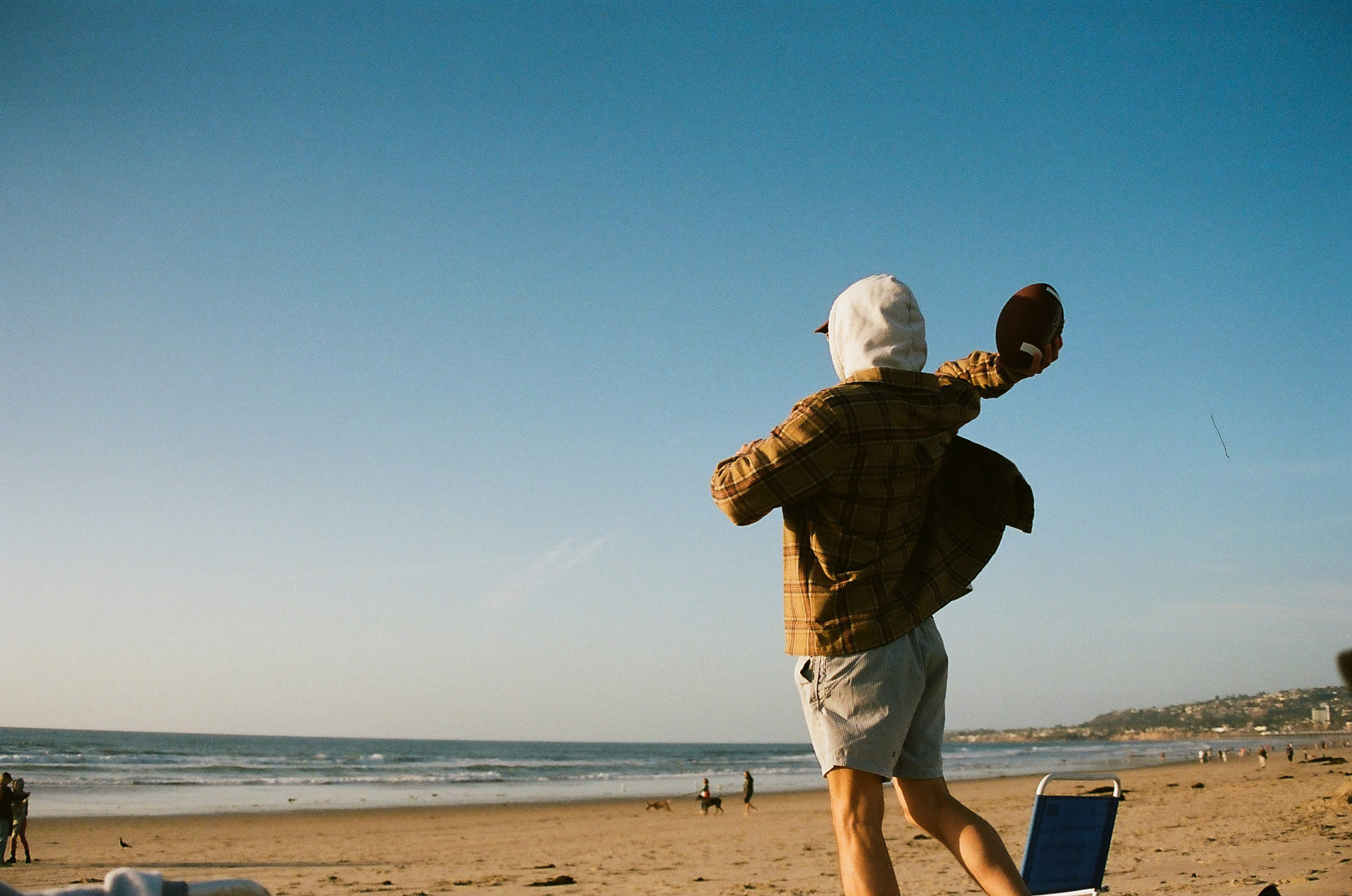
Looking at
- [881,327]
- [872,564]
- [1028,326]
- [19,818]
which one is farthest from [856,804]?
[19,818]

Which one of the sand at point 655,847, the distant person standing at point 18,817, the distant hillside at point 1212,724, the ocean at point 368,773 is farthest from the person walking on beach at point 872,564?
the distant hillside at point 1212,724

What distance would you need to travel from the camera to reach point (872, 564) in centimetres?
225

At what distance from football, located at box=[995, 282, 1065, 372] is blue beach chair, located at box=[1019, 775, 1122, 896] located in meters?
1.87

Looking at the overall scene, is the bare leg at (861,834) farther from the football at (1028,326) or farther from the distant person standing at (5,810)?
the distant person standing at (5,810)

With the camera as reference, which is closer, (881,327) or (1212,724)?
(881,327)

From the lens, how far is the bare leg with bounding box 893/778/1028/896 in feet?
7.25

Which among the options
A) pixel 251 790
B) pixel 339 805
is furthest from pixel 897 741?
pixel 251 790

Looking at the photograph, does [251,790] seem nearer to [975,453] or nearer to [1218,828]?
[1218,828]

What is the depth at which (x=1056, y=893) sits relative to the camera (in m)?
3.45

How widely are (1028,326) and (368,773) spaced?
4045 centimetres

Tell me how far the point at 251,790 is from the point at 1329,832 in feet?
87.9

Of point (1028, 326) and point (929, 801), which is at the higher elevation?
point (1028, 326)

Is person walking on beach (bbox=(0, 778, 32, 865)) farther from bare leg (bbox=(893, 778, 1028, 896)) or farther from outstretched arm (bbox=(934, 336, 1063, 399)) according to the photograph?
outstretched arm (bbox=(934, 336, 1063, 399))

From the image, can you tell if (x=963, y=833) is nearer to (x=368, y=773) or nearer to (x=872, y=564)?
(x=872, y=564)
